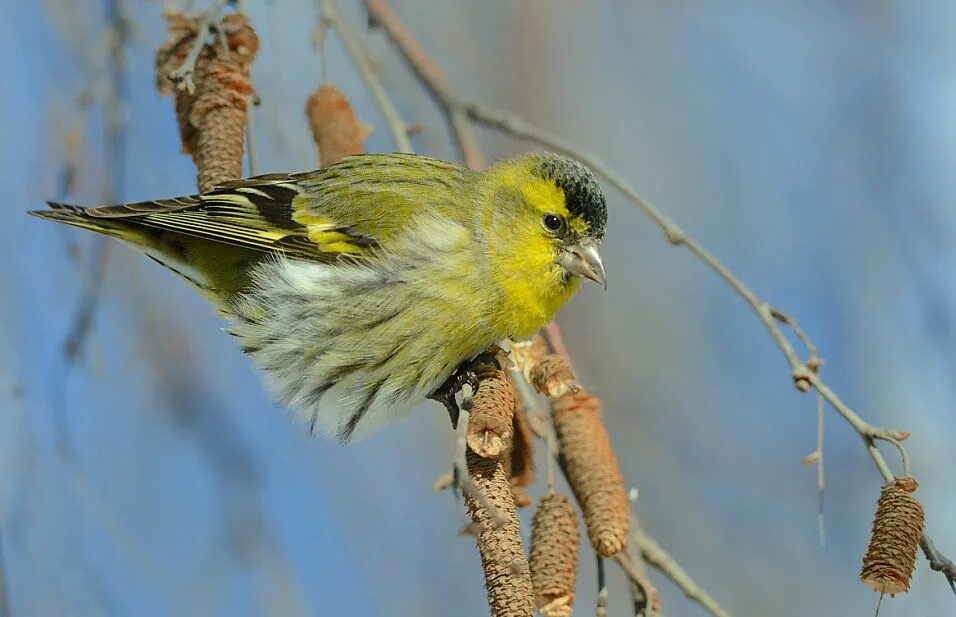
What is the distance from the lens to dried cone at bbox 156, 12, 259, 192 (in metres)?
2.47

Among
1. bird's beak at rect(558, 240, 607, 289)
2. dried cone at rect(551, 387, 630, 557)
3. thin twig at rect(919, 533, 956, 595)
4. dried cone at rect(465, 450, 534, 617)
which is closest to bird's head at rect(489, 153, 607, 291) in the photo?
bird's beak at rect(558, 240, 607, 289)

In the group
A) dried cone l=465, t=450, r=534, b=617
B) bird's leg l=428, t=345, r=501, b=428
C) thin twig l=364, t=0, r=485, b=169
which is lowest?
dried cone l=465, t=450, r=534, b=617

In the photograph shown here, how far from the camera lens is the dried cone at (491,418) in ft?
5.82

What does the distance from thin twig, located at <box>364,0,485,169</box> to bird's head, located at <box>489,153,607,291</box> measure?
1.30 ft

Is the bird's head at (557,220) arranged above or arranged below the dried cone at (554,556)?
above

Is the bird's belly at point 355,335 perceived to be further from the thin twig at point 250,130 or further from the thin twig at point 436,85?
the thin twig at point 436,85

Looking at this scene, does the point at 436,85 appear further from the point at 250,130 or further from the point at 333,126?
the point at 250,130

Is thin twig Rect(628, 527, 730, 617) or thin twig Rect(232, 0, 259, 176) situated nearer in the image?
thin twig Rect(628, 527, 730, 617)

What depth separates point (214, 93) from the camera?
2.49 meters

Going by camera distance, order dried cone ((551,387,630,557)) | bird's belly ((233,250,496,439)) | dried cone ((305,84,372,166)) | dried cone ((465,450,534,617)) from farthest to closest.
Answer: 1. dried cone ((305,84,372,166))
2. bird's belly ((233,250,496,439))
3. dried cone ((551,387,630,557))
4. dried cone ((465,450,534,617))

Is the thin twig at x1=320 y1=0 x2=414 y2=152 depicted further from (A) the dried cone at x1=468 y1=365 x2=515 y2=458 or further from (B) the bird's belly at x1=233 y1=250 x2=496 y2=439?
(A) the dried cone at x1=468 y1=365 x2=515 y2=458

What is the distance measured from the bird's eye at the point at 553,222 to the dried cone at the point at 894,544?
100 cm

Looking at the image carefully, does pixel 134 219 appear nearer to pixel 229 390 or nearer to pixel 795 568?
pixel 229 390

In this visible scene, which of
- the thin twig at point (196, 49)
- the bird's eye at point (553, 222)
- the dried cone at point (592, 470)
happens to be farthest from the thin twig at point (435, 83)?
the dried cone at point (592, 470)
